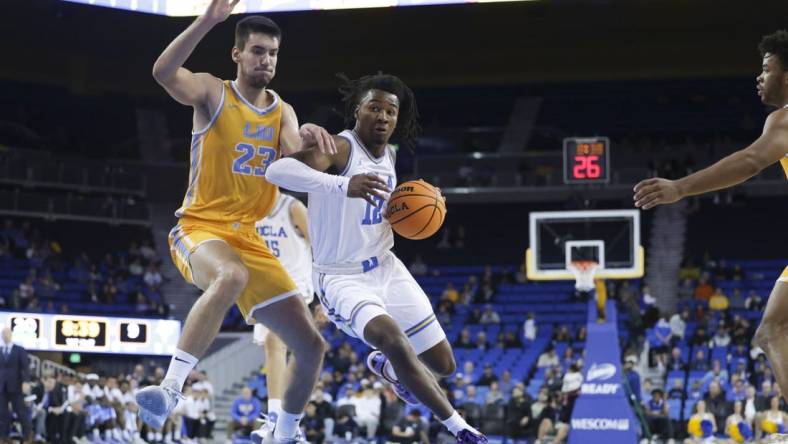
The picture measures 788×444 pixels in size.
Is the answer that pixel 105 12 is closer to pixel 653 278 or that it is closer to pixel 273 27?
pixel 653 278

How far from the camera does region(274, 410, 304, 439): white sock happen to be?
22.7 feet

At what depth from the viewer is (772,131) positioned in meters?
5.80

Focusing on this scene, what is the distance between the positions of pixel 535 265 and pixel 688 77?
11851 mm

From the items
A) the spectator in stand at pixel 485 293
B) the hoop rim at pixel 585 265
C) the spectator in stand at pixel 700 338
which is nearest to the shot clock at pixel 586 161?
the hoop rim at pixel 585 265

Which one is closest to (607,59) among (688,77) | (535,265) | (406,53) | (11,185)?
(688,77)

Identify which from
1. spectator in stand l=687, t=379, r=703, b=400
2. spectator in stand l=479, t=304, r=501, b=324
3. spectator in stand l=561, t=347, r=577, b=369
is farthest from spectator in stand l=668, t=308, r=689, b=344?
spectator in stand l=479, t=304, r=501, b=324

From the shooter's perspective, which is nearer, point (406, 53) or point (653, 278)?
point (653, 278)

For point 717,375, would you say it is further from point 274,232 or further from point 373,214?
point 373,214

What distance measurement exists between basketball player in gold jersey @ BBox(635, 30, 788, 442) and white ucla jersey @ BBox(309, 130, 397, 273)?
184cm

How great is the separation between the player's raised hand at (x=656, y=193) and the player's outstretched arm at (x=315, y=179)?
4.62 feet

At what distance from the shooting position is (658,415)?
17000mm

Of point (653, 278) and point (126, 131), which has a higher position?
point (126, 131)

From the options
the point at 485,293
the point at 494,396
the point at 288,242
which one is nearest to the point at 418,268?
the point at 485,293

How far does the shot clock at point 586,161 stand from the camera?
17.4 metres
